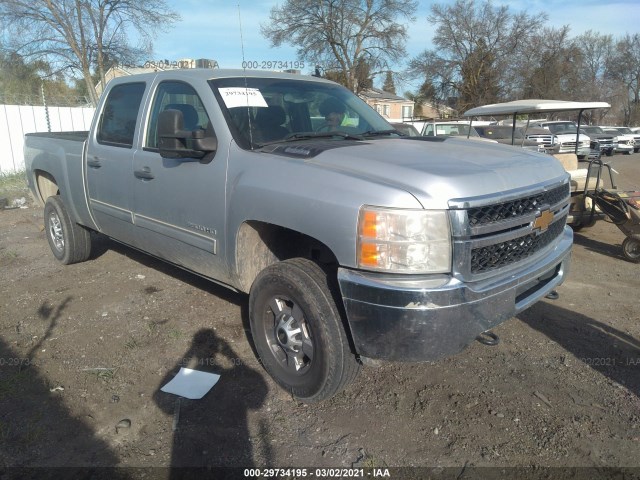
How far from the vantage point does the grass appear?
10.6 metres

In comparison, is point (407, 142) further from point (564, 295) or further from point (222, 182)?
point (564, 295)

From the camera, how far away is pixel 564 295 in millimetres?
4945

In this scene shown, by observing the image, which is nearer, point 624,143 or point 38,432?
point 38,432

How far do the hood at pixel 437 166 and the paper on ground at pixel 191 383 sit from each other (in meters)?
1.57

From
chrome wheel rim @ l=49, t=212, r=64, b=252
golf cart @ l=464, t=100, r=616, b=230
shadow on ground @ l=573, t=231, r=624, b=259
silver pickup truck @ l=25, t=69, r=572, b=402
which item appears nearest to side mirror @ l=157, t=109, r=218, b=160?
silver pickup truck @ l=25, t=69, r=572, b=402

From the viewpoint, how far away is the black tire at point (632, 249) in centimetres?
601

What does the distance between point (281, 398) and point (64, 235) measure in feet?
12.0

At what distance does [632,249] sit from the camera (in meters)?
6.07

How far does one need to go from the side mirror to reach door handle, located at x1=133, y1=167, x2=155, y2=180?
541mm

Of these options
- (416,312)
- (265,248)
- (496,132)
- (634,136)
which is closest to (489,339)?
(416,312)

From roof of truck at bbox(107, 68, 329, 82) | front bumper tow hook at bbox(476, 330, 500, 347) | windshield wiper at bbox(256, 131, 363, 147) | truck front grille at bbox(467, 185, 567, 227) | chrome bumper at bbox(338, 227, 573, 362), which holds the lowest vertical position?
front bumper tow hook at bbox(476, 330, 500, 347)

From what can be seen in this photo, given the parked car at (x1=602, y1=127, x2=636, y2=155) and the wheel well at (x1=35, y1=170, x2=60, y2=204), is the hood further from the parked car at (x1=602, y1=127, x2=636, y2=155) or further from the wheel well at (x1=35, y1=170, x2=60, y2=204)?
the parked car at (x1=602, y1=127, x2=636, y2=155)

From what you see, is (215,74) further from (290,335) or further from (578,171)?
(578,171)

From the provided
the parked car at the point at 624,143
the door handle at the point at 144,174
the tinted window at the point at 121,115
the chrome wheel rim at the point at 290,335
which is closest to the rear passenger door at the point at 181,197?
the door handle at the point at 144,174
